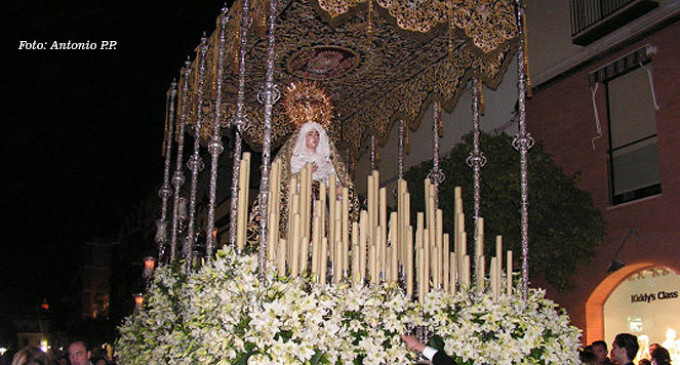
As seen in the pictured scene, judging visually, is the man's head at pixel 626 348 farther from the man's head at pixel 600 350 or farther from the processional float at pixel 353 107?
the man's head at pixel 600 350

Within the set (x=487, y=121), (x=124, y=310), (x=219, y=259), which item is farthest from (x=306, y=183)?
(x=124, y=310)

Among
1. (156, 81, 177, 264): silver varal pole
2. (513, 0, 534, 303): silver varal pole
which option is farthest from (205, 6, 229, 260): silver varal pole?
(513, 0, 534, 303): silver varal pole

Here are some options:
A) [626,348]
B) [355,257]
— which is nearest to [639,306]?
[626,348]

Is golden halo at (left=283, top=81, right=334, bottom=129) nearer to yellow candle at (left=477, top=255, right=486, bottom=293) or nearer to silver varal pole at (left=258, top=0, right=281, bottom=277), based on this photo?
silver varal pole at (left=258, top=0, right=281, bottom=277)

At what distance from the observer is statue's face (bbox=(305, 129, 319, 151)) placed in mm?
6723

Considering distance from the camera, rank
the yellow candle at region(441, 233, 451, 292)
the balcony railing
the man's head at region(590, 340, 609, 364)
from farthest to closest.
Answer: the balcony railing → the man's head at region(590, 340, 609, 364) → the yellow candle at region(441, 233, 451, 292)

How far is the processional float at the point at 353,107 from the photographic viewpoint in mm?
4609

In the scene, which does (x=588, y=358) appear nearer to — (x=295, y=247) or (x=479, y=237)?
(x=479, y=237)

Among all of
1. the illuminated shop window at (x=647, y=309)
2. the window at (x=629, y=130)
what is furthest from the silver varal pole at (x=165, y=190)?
the illuminated shop window at (x=647, y=309)

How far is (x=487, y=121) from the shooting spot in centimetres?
1395

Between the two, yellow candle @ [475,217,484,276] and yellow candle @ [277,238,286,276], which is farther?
yellow candle @ [475,217,484,276]

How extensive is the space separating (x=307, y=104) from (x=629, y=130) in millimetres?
6725

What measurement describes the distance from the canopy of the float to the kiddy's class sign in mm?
5499

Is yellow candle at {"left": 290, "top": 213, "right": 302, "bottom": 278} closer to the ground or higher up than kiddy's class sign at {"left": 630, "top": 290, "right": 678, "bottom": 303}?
higher up
